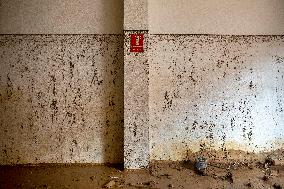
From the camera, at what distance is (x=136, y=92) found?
3994 millimetres

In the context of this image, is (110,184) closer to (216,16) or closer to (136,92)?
(136,92)

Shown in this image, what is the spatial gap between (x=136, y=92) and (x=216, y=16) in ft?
5.14

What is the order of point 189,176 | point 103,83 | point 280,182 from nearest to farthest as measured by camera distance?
point 280,182
point 189,176
point 103,83

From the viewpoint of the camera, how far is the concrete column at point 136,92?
12.9 feet

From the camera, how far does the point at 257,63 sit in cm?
424

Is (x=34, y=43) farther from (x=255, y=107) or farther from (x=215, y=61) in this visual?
(x=255, y=107)

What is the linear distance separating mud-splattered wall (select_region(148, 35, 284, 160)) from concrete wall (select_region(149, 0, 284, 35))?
11cm

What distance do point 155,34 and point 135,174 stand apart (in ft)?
6.38

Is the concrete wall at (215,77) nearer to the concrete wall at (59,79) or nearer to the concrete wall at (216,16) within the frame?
the concrete wall at (216,16)

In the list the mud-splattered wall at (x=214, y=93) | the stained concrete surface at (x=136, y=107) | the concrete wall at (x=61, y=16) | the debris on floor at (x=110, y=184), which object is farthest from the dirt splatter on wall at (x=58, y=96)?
the debris on floor at (x=110, y=184)

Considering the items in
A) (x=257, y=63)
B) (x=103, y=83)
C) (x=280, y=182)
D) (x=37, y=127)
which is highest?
(x=257, y=63)

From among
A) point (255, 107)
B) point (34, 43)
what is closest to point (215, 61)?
point (255, 107)

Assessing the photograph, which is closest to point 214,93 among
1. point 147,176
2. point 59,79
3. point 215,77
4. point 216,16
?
point 215,77

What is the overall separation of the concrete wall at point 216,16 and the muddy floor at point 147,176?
6.28ft
